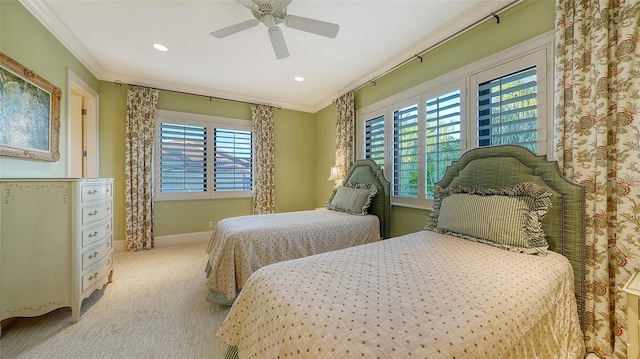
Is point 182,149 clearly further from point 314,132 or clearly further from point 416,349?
point 416,349

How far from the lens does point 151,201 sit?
12.8 ft

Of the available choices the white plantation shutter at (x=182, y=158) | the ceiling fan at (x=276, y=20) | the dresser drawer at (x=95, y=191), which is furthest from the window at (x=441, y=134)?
the white plantation shutter at (x=182, y=158)

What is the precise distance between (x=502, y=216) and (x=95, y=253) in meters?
3.36

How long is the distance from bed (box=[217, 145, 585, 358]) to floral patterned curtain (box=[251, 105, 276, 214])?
3278 millimetres

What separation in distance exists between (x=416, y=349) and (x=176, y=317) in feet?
6.85

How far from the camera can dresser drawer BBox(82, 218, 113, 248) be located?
207 cm

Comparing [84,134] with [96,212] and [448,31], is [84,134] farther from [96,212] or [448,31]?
[448,31]

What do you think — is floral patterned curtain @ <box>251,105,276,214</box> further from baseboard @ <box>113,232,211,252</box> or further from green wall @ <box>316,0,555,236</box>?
green wall @ <box>316,0,555,236</box>

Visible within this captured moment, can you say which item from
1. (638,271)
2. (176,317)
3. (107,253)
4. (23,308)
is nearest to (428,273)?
(638,271)

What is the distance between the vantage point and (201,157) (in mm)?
4289

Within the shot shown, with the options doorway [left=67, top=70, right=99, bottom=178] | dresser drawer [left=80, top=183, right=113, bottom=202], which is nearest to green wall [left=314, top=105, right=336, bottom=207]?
dresser drawer [left=80, top=183, right=113, bottom=202]

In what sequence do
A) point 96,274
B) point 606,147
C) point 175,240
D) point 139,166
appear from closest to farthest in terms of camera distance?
point 606,147, point 96,274, point 139,166, point 175,240

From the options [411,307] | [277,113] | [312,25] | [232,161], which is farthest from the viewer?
[277,113]

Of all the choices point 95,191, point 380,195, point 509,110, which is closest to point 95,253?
point 95,191
